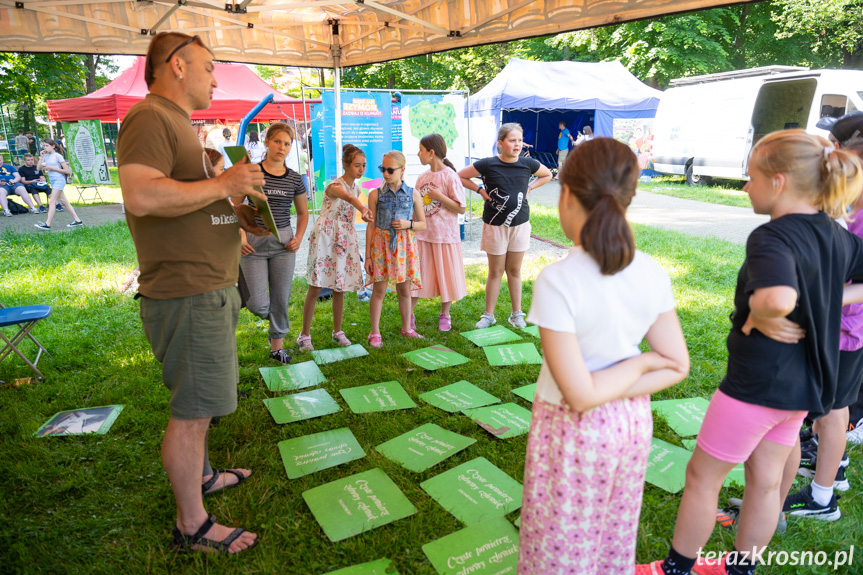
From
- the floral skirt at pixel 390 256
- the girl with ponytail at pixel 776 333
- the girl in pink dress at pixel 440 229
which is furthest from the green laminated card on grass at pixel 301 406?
the girl with ponytail at pixel 776 333

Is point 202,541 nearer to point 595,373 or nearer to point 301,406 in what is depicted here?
point 301,406

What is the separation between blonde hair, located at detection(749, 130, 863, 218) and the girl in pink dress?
3.27 m

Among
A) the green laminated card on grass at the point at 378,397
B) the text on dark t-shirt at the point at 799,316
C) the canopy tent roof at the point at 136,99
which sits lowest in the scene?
the green laminated card on grass at the point at 378,397

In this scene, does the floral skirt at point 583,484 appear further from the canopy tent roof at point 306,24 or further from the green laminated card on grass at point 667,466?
the canopy tent roof at point 306,24

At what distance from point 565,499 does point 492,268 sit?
3.63 meters

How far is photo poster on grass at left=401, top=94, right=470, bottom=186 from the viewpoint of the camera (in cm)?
775

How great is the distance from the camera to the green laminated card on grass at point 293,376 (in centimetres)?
389

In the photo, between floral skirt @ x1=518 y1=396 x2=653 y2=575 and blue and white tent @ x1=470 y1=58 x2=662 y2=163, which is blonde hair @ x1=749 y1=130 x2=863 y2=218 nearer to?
floral skirt @ x1=518 y1=396 x2=653 y2=575

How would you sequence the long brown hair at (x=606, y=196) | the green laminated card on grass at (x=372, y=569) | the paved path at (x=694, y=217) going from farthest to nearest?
the paved path at (x=694, y=217)
the green laminated card on grass at (x=372, y=569)
the long brown hair at (x=606, y=196)

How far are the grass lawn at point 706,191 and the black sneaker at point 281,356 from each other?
477 inches

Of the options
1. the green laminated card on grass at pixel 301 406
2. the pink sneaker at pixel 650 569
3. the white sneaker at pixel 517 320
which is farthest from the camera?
the white sneaker at pixel 517 320

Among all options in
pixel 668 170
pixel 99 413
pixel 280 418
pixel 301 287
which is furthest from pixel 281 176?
pixel 668 170

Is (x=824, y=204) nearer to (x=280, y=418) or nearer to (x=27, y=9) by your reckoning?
(x=280, y=418)

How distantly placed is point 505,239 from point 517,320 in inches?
32.5
